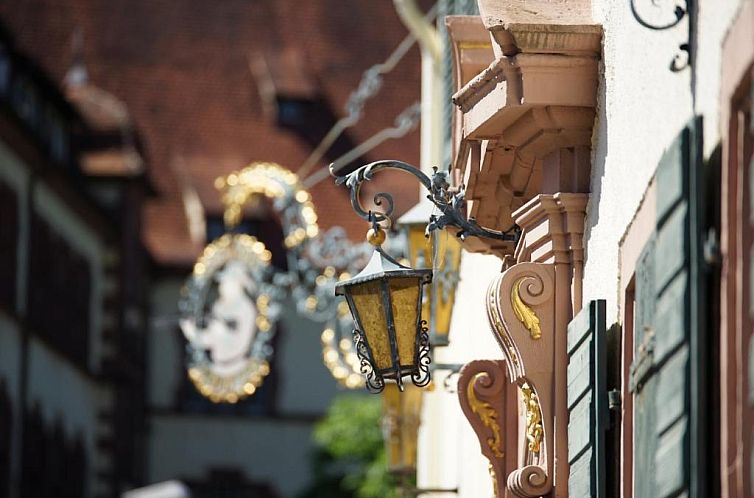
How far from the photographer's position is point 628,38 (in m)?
6.56

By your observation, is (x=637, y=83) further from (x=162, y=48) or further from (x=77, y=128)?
(x=162, y=48)

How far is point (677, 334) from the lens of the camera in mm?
5117

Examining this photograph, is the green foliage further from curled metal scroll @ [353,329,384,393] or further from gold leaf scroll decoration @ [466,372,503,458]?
curled metal scroll @ [353,329,384,393]

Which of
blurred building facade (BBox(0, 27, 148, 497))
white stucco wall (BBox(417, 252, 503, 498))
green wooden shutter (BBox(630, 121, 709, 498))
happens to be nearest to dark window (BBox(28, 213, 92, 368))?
blurred building facade (BBox(0, 27, 148, 497))

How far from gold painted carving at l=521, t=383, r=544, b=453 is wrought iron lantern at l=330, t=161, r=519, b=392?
1.22 feet

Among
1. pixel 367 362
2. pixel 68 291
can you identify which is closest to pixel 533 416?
pixel 367 362

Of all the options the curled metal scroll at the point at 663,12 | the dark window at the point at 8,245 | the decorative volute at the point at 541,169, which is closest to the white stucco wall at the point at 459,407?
the decorative volute at the point at 541,169

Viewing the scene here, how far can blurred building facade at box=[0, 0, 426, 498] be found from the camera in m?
45.9

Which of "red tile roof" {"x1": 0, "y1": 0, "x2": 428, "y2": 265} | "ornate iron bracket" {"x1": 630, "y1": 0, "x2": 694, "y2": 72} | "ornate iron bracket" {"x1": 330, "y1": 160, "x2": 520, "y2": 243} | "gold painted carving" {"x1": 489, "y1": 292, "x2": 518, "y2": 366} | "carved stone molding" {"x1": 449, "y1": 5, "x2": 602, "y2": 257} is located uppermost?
"red tile roof" {"x1": 0, "y1": 0, "x2": 428, "y2": 265}

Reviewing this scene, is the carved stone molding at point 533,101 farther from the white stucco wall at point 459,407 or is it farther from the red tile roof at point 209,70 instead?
the red tile roof at point 209,70

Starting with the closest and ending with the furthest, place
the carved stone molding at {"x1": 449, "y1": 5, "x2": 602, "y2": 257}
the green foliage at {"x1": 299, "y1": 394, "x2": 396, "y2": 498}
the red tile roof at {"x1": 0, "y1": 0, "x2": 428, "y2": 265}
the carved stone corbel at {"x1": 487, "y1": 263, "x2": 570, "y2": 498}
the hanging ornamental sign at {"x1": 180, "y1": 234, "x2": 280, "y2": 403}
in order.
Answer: the carved stone molding at {"x1": 449, "y1": 5, "x2": 602, "y2": 257}
the carved stone corbel at {"x1": 487, "y1": 263, "x2": 570, "y2": 498}
the hanging ornamental sign at {"x1": 180, "y1": 234, "x2": 280, "y2": 403}
the green foliage at {"x1": 299, "y1": 394, "x2": 396, "y2": 498}
the red tile roof at {"x1": 0, "y1": 0, "x2": 428, "y2": 265}

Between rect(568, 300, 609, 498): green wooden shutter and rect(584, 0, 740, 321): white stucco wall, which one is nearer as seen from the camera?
rect(584, 0, 740, 321): white stucco wall

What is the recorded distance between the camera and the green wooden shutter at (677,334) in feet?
16.3

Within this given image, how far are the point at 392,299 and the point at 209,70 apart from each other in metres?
43.3
